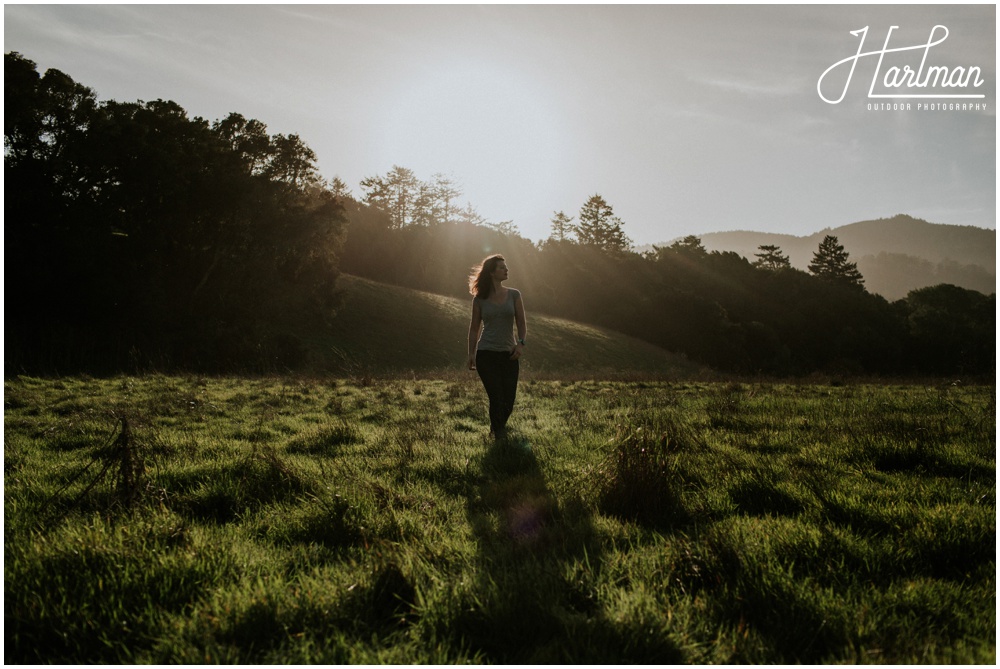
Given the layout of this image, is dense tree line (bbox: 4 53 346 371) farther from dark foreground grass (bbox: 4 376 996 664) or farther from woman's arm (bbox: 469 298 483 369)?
dark foreground grass (bbox: 4 376 996 664)

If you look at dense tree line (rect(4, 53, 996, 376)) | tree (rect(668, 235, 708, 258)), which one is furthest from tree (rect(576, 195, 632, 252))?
dense tree line (rect(4, 53, 996, 376))

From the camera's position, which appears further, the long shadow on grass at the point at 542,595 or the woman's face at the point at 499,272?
the woman's face at the point at 499,272

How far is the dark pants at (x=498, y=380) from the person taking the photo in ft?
23.5

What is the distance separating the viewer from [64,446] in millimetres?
6398

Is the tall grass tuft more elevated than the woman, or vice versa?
the woman

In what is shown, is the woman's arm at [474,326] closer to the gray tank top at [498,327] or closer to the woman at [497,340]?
the woman at [497,340]

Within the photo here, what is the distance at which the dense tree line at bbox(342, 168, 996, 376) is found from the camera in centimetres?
5947

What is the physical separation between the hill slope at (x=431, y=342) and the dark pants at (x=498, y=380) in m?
22.5

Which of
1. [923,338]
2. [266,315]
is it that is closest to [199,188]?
[266,315]

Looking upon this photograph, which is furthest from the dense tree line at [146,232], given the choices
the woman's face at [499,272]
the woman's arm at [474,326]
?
the woman's face at [499,272]

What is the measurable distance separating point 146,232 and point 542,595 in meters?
31.4

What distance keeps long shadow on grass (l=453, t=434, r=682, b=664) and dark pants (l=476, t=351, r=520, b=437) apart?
116 inches

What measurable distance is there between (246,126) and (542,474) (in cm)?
3251

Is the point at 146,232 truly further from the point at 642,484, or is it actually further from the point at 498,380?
the point at 642,484
